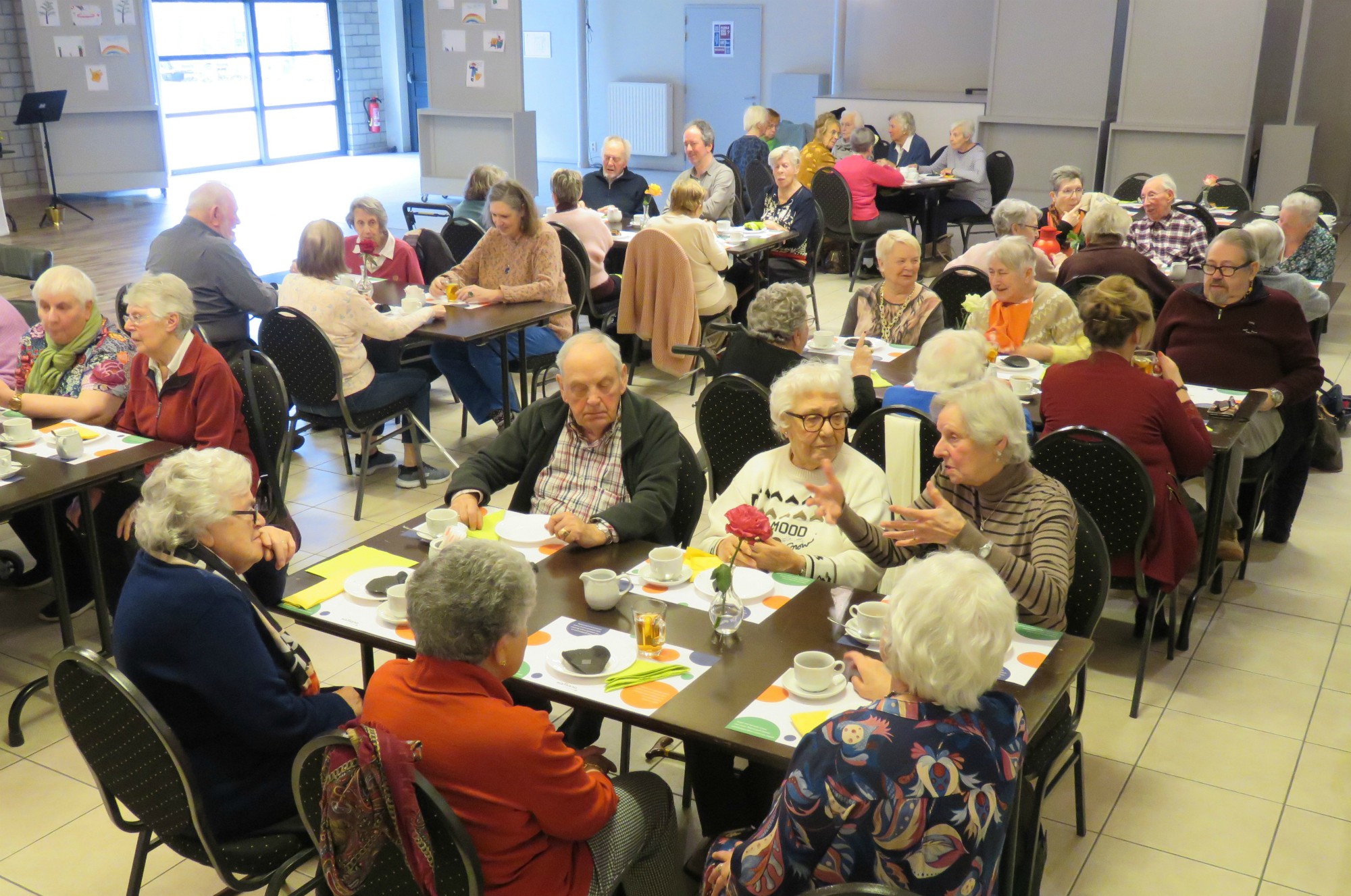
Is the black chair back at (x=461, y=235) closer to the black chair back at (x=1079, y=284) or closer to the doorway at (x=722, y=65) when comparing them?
the black chair back at (x=1079, y=284)

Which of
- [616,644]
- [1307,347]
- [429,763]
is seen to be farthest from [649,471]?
[1307,347]

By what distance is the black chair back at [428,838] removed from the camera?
68.0 inches

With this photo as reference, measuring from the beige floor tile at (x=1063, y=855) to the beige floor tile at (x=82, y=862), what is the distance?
84.1 inches

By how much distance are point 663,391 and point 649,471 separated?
135 inches

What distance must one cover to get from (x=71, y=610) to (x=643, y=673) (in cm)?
281

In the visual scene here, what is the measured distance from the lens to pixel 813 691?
2.20m

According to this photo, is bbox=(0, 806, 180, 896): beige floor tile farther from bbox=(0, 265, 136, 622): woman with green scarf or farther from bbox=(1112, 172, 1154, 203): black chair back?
bbox=(1112, 172, 1154, 203): black chair back

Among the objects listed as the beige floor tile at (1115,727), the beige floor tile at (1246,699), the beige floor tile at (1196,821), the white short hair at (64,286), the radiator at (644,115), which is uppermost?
the radiator at (644,115)

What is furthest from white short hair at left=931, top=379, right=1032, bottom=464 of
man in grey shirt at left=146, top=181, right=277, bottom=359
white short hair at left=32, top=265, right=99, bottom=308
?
man in grey shirt at left=146, top=181, right=277, bottom=359

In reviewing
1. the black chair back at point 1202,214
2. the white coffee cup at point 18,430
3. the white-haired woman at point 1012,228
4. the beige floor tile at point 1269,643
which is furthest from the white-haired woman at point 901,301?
the white coffee cup at point 18,430

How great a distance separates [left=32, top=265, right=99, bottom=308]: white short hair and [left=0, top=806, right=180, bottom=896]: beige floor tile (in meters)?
1.83

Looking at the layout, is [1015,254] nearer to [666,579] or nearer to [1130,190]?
[666,579]

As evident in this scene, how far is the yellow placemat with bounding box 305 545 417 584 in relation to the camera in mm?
2791

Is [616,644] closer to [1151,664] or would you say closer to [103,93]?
[1151,664]
